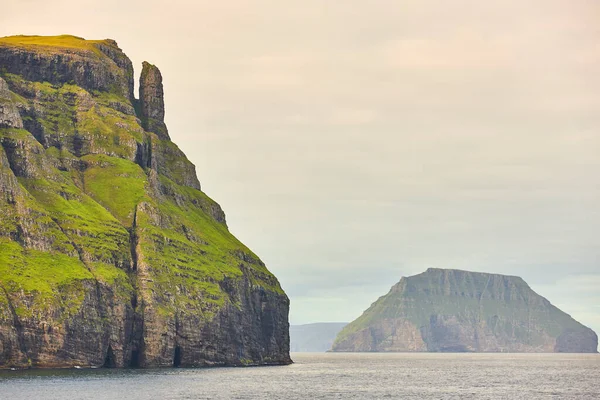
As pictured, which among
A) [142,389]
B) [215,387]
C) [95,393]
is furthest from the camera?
[215,387]

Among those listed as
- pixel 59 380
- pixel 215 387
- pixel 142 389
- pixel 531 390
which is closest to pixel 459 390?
pixel 531 390

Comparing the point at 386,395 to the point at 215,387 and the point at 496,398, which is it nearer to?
the point at 496,398

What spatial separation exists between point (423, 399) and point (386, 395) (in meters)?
9.85

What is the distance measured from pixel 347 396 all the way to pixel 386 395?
844 cm

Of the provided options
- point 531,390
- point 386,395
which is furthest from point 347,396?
point 531,390

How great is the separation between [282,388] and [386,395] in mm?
22825

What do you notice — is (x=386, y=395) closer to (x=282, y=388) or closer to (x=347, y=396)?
(x=347, y=396)

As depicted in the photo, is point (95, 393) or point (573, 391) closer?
point (95, 393)

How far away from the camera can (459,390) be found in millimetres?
193375

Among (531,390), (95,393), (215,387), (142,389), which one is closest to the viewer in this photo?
(95,393)

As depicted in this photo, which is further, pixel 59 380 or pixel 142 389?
pixel 59 380

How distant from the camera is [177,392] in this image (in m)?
170

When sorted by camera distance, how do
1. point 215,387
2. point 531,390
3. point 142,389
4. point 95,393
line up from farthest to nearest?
point 531,390
point 215,387
point 142,389
point 95,393

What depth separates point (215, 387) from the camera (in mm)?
184750
